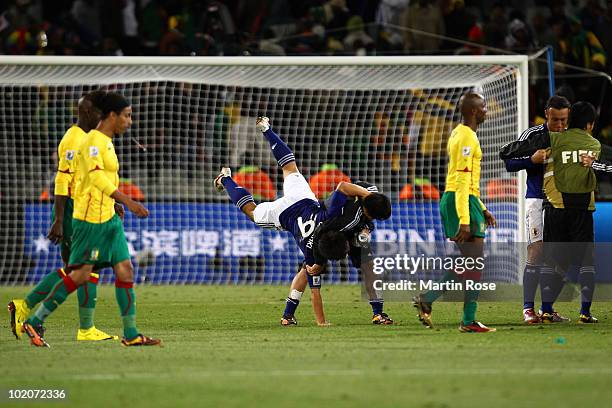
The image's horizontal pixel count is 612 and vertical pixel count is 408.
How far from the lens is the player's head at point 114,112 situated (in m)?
9.48

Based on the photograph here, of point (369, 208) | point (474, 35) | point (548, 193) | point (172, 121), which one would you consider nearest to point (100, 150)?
point (369, 208)

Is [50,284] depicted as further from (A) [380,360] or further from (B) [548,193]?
(B) [548,193]

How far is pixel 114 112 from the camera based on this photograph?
9.48m

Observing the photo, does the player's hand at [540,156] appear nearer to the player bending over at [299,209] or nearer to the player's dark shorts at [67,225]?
the player bending over at [299,209]

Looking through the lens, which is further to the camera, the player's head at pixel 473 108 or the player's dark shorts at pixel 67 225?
the player's dark shorts at pixel 67 225

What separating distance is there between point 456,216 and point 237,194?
115 inches

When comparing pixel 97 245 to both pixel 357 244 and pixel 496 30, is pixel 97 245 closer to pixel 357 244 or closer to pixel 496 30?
pixel 357 244

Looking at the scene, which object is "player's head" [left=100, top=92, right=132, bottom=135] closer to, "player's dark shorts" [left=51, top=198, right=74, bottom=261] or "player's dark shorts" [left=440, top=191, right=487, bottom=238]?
"player's dark shorts" [left=51, top=198, right=74, bottom=261]

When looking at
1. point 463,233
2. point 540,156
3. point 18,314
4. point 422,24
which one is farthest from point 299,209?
point 422,24

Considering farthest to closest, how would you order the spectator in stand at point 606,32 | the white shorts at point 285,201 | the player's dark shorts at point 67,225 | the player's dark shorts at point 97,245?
the spectator in stand at point 606,32 < the white shorts at point 285,201 < the player's dark shorts at point 67,225 < the player's dark shorts at point 97,245

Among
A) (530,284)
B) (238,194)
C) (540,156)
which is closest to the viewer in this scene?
(540,156)

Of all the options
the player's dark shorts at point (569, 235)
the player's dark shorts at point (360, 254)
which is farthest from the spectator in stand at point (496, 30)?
the player's dark shorts at point (360, 254)

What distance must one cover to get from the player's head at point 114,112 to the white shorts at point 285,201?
271cm

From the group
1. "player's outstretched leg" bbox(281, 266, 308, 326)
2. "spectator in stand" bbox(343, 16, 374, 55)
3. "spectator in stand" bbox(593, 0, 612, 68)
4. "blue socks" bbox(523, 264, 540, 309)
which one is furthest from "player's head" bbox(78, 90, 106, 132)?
"spectator in stand" bbox(593, 0, 612, 68)
